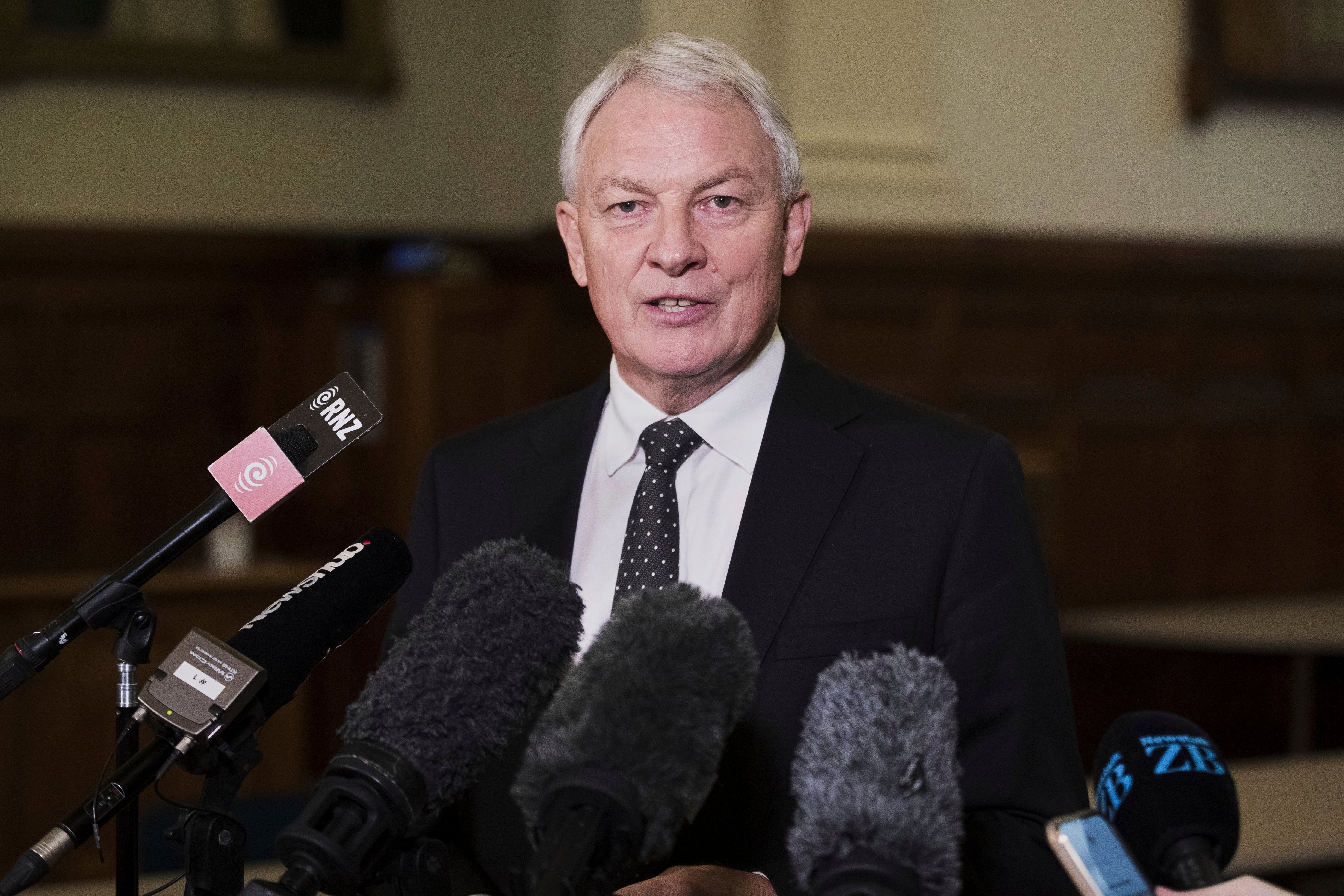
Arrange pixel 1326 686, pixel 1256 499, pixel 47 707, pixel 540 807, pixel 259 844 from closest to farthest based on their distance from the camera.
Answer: pixel 540 807, pixel 259 844, pixel 47 707, pixel 1326 686, pixel 1256 499

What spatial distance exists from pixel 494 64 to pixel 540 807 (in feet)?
15.5

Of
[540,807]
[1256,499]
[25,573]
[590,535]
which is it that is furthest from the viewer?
[1256,499]

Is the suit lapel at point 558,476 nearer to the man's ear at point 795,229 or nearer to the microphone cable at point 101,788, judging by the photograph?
the man's ear at point 795,229

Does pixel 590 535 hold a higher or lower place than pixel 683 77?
lower

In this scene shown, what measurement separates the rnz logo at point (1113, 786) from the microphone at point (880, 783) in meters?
0.16

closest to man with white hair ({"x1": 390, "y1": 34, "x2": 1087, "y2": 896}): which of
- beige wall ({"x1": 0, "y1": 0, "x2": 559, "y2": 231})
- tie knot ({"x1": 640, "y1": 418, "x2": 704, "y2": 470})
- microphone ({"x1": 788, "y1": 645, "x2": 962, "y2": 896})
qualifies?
tie knot ({"x1": 640, "y1": 418, "x2": 704, "y2": 470})

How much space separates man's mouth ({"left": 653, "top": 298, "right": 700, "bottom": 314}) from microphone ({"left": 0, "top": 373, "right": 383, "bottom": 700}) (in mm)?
433

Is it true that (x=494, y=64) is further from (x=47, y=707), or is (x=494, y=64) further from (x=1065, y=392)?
(x=47, y=707)

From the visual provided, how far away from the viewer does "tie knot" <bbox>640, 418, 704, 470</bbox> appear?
5.55 ft

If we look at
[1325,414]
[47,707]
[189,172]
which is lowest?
[47,707]

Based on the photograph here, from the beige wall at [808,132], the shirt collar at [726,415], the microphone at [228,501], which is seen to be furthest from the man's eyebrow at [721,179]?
the beige wall at [808,132]

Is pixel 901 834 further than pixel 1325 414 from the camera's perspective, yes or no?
No

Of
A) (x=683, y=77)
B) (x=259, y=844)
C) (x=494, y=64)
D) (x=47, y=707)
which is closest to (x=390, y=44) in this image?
(x=494, y=64)

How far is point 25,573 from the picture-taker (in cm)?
467
